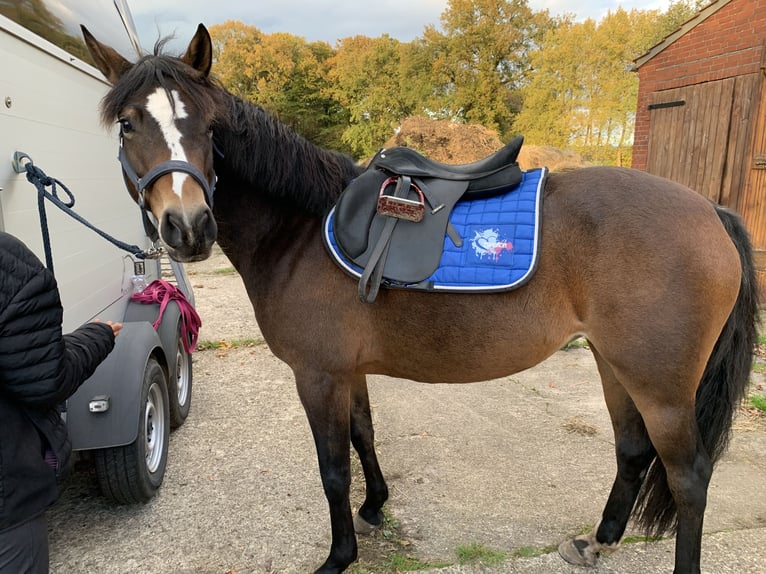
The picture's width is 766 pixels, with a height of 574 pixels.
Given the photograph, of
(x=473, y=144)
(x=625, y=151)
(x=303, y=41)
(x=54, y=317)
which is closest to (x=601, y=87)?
(x=625, y=151)

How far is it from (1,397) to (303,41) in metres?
33.6

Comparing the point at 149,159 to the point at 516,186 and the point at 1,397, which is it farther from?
the point at 516,186

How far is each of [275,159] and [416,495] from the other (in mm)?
1955

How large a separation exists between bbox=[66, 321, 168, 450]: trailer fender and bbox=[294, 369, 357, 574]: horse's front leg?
0.88m

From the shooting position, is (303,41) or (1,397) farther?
(303,41)

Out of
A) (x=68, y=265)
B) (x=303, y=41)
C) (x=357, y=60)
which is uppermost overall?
(x=303, y=41)

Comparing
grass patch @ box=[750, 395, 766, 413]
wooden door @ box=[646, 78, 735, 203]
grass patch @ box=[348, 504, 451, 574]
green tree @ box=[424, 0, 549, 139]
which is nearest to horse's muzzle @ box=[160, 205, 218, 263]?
grass patch @ box=[348, 504, 451, 574]

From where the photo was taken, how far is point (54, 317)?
1330 mm

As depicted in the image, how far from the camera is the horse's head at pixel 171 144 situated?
1.51 m

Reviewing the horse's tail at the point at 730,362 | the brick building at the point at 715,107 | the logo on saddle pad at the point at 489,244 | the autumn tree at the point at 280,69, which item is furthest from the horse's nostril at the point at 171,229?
the autumn tree at the point at 280,69

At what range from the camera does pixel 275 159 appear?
6.24 ft

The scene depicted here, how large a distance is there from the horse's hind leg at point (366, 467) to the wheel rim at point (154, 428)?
1182 millimetres

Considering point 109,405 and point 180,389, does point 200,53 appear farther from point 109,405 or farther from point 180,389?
point 180,389

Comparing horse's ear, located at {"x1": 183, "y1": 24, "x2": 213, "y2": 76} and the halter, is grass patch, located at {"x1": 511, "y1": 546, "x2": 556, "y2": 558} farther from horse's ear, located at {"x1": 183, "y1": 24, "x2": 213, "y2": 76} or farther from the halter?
horse's ear, located at {"x1": 183, "y1": 24, "x2": 213, "y2": 76}
